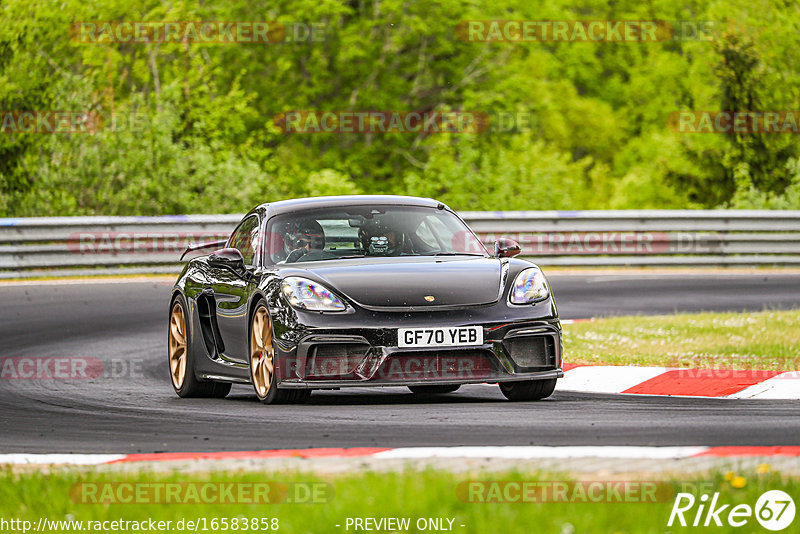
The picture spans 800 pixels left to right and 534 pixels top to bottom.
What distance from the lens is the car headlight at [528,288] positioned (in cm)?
895

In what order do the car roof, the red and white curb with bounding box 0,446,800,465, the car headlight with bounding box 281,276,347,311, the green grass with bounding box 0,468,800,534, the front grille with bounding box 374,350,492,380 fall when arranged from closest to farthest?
the green grass with bounding box 0,468,800,534, the red and white curb with bounding box 0,446,800,465, the front grille with bounding box 374,350,492,380, the car headlight with bounding box 281,276,347,311, the car roof

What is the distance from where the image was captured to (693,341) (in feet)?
41.6

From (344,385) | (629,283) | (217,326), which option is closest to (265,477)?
(344,385)

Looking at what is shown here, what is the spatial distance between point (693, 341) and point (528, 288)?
407 centimetres

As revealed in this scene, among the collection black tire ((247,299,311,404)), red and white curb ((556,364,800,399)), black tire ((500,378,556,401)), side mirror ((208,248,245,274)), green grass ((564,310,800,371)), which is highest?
side mirror ((208,248,245,274))

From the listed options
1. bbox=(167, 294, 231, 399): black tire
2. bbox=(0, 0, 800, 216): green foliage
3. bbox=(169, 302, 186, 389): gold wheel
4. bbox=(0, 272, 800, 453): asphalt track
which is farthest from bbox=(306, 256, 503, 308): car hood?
bbox=(0, 0, 800, 216): green foliage

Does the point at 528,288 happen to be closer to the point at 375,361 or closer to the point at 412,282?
the point at 412,282

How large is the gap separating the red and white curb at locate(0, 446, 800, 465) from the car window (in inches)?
124

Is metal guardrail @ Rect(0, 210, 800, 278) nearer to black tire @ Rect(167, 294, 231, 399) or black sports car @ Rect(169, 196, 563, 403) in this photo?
black tire @ Rect(167, 294, 231, 399)

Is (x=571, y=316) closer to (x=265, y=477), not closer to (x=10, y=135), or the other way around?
(x=265, y=477)

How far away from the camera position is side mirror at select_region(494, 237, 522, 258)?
383 inches

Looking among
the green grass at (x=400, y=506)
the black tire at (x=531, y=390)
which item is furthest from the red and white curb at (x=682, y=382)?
the green grass at (x=400, y=506)

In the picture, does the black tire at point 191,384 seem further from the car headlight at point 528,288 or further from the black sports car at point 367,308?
the car headlight at point 528,288

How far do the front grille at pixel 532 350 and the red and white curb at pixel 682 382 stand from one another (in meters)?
1.22
